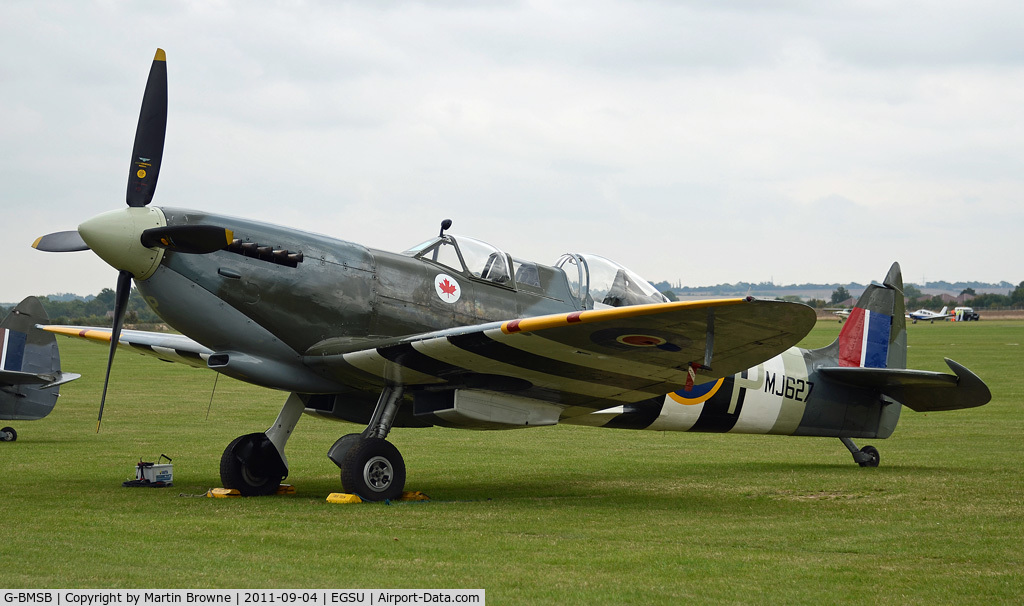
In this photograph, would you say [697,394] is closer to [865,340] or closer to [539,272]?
[539,272]

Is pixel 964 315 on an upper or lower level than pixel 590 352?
upper

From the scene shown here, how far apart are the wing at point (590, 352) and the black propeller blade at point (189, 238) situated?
4.63 ft

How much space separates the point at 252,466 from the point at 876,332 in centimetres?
822

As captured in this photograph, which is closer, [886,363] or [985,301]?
[886,363]

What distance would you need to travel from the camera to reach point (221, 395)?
1096 inches

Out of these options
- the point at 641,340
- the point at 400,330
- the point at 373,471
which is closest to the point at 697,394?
the point at 641,340

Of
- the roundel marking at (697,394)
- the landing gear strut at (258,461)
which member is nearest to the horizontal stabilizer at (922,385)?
the roundel marking at (697,394)

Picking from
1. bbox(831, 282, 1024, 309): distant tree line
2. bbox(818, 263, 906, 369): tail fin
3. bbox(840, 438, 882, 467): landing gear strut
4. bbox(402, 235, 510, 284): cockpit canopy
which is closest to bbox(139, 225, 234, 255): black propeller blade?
bbox(402, 235, 510, 284): cockpit canopy

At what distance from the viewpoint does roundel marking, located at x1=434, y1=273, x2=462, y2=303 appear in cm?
973

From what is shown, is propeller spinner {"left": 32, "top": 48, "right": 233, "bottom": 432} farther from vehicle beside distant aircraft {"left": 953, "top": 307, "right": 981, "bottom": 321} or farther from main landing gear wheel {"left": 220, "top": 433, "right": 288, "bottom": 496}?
vehicle beside distant aircraft {"left": 953, "top": 307, "right": 981, "bottom": 321}

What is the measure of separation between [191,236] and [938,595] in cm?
623

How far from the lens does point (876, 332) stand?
13.1 m

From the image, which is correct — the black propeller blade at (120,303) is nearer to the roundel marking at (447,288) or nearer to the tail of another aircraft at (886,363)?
the roundel marking at (447,288)

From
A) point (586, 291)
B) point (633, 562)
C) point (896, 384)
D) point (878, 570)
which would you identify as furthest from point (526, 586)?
point (896, 384)
